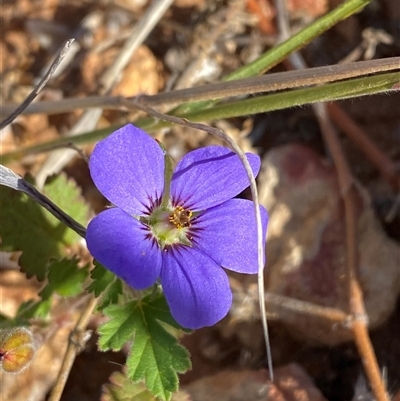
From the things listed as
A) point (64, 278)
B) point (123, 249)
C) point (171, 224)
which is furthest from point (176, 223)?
point (64, 278)

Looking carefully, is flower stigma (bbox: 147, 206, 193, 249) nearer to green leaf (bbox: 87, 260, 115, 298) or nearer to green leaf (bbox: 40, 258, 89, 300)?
green leaf (bbox: 87, 260, 115, 298)

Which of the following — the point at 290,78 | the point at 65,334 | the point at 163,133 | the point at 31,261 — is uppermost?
the point at 290,78

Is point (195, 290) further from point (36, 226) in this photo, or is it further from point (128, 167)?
point (36, 226)

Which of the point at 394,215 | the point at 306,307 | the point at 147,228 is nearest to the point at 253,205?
the point at 147,228

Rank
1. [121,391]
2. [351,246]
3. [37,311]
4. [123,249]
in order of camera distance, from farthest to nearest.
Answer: [351,246], [37,311], [121,391], [123,249]

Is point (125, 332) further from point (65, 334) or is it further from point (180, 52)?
point (180, 52)

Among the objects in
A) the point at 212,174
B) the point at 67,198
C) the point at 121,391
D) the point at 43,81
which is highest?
the point at 43,81

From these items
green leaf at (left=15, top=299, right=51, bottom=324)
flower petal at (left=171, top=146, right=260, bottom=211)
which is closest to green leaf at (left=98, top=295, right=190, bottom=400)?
flower petal at (left=171, top=146, right=260, bottom=211)
